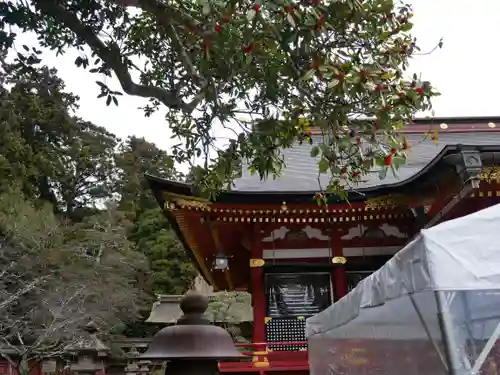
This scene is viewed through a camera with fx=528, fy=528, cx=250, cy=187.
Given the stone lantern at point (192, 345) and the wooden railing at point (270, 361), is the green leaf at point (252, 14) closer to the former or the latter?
the stone lantern at point (192, 345)

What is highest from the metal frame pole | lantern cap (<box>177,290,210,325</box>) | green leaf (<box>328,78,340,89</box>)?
green leaf (<box>328,78,340,89</box>)

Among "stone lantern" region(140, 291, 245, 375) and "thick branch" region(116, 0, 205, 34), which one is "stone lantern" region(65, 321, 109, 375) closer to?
"stone lantern" region(140, 291, 245, 375)

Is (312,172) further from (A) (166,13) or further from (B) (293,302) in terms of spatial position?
(A) (166,13)

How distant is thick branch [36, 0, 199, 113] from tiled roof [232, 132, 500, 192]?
263 cm

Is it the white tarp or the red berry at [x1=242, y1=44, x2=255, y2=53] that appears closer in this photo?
the white tarp

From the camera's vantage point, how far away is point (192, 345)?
8.63 ft

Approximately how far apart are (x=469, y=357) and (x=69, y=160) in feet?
102

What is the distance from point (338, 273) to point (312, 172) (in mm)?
Answer: 1962

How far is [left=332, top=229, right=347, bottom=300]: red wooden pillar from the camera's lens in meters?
7.65

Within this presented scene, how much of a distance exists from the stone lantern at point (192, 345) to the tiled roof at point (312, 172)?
3.41m


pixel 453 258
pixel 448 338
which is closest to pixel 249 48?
pixel 453 258

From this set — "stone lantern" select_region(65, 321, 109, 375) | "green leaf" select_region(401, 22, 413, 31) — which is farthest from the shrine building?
"stone lantern" select_region(65, 321, 109, 375)

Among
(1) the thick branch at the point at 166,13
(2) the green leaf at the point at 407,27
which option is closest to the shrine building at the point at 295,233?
(2) the green leaf at the point at 407,27

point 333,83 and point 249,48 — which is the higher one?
point 249,48
